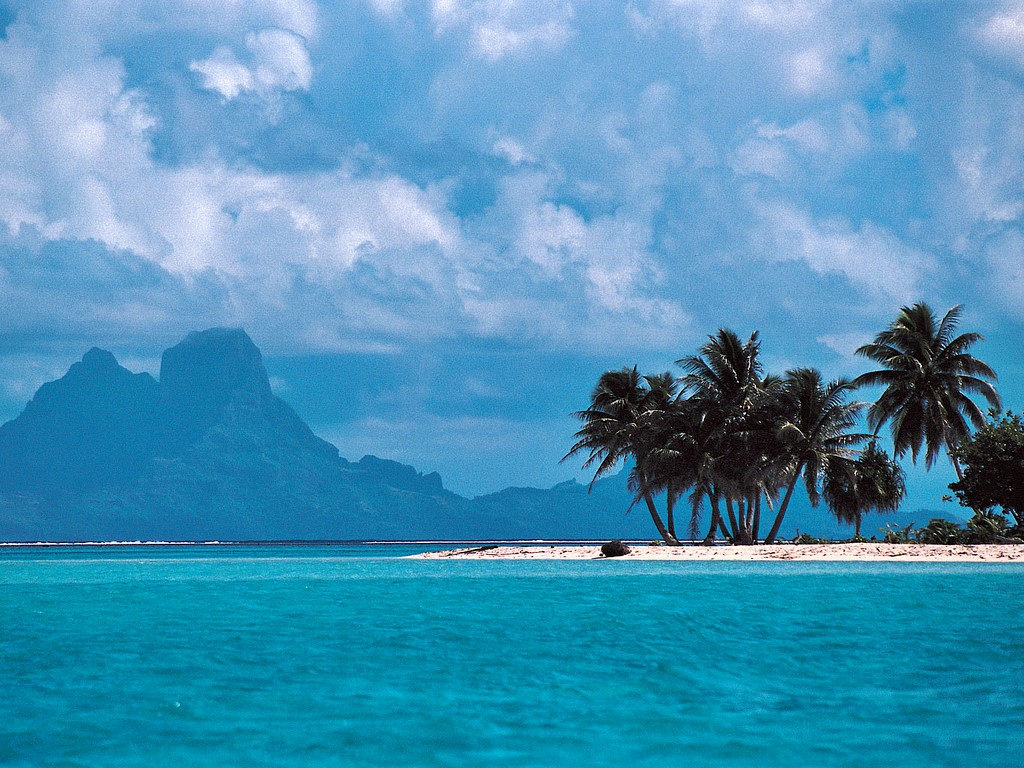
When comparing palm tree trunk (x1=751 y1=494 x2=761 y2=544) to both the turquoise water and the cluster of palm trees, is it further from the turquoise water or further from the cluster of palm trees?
the turquoise water

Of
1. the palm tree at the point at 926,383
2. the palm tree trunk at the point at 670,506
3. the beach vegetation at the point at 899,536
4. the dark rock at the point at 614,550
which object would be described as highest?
the palm tree at the point at 926,383

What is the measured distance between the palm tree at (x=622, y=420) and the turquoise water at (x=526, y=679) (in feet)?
79.8

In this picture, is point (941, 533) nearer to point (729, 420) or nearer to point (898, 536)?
point (898, 536)

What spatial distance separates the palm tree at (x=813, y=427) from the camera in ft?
134

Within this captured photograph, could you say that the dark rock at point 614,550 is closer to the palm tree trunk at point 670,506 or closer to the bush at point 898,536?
the palm tree trunk at point 670,506

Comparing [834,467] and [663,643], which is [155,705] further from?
[834,467]

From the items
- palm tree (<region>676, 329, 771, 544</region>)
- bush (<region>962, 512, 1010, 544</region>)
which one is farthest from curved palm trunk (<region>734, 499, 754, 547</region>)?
bush (<region>962, 512, 1010, 544</region>)

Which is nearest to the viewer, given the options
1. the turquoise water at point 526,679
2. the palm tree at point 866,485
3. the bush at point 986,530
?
the turquoise water at point 526,679

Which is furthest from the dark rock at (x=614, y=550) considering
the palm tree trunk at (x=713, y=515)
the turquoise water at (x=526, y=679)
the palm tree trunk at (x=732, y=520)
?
the turquoise water at (x=526, y=679)

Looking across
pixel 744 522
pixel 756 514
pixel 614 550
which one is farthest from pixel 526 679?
pixel 756 514

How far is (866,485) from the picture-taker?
140 feet

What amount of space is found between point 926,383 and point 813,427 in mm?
5724

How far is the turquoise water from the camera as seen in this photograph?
7.87 metres

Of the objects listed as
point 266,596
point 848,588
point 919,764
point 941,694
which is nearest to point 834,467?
point 848,588
